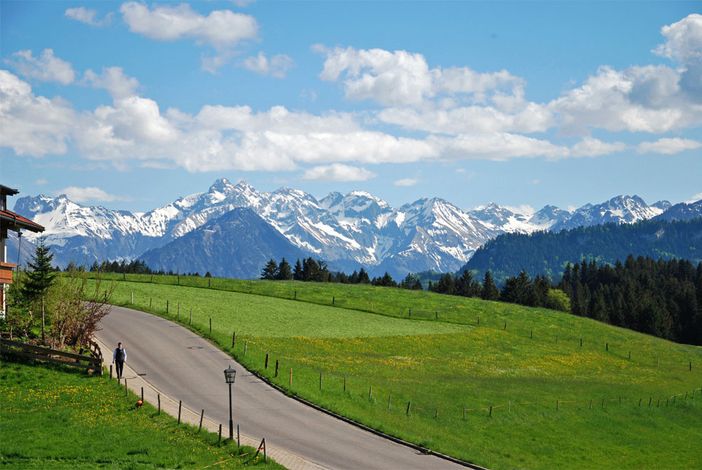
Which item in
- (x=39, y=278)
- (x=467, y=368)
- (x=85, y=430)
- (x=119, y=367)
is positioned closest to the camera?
(x=85, y=430)

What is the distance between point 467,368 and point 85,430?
43641mm

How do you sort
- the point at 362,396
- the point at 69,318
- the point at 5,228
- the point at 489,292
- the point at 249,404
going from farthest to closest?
the point at 489,292, the point at 5,228, the point at 69,318, the point at 362,396, the point at 249,404

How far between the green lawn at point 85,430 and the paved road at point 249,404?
3.84m

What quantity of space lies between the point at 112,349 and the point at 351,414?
841 inches

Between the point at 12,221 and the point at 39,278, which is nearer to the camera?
the point at 39,278

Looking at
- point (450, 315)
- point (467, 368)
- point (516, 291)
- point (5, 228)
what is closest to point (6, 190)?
point (5, 228)

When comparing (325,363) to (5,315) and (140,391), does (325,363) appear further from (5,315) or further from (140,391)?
(5,315)

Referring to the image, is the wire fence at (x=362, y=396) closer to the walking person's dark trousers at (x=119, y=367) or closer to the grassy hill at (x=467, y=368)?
the grassy hill at (x=467, y=368)

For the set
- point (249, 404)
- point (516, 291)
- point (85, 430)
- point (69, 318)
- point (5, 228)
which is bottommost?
point (85, 430)

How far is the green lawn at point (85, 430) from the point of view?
31.8 metres

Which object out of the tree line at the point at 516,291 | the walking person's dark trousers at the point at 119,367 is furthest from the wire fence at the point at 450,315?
the tree line at the point at 516,291

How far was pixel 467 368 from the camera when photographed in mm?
71438

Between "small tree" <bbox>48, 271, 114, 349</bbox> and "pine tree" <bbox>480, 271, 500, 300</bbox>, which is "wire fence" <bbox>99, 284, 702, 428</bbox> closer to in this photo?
"small tree" <bbox>48, 271, 114, 349</bbox>

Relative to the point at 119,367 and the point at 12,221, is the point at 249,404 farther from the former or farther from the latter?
the point at 12,221
